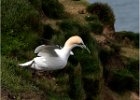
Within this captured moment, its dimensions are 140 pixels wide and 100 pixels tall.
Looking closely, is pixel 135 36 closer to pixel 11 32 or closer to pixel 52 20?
pixel 52 20

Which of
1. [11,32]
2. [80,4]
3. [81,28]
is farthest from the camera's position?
[80,4]

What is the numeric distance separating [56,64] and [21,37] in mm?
2774

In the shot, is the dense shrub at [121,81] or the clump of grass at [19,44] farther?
the dense shrub at [121,81]

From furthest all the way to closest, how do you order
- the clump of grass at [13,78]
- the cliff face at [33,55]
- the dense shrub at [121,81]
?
the dense shrub at [121,81] → the cliff face at [33,55] → the clump of grass at [13,78]

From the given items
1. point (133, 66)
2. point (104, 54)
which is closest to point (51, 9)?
point (104, 54)

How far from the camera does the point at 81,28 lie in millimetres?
16844

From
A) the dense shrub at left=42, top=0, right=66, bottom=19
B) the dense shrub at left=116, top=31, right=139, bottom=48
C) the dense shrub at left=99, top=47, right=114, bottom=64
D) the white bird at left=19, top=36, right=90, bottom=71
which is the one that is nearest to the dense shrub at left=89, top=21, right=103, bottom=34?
the dense shrub at left=99, top=47, right=114, bottom=64

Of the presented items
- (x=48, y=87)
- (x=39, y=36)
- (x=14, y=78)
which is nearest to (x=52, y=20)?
(x=39, y=36)

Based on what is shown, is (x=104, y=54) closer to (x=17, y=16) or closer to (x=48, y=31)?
(x=48, y=31)

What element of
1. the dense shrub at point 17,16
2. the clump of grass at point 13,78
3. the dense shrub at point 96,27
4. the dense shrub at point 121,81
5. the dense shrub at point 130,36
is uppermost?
the dense shrub at point 17,16

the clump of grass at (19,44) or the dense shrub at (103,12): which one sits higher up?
the clump of grass at (19,44)

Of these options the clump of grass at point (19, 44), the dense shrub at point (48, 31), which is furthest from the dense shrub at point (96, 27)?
the clump of grass at point (19, 44)

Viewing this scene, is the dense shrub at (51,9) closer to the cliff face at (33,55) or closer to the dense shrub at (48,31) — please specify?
the cliff face at (33,55)

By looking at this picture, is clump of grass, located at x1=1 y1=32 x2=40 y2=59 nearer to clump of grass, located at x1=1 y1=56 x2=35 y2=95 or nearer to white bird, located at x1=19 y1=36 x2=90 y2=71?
clump of grass, located at x1=1 y1=56 x2=35 y2=95
